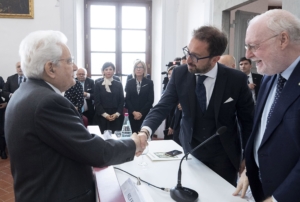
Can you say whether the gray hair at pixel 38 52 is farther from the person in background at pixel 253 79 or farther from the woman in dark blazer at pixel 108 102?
the woman in dark blazer at pixel 108 102

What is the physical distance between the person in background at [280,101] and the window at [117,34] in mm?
5842

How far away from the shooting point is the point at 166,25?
5844mm

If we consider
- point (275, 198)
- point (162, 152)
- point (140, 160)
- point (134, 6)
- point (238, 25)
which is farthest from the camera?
point (134, 6)

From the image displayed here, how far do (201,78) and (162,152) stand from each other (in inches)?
23.0

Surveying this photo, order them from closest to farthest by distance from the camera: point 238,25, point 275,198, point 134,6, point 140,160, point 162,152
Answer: point 275,198, point 140,160, point 162,152, point 238,25, point 134,6

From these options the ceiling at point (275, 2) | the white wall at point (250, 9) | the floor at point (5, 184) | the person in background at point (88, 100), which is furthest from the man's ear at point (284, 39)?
the ceiling at point (275, 2)

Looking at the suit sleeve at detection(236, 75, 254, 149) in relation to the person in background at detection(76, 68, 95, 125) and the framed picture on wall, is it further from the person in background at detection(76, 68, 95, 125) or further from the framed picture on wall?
the framed picture on wall

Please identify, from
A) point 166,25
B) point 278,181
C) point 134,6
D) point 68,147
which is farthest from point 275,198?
point 134,6

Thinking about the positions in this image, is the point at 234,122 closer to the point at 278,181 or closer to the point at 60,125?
the point at 278,181

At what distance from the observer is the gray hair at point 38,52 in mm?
1297

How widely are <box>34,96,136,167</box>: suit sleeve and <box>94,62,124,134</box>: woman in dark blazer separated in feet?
11.0

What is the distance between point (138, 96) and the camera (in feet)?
16.0

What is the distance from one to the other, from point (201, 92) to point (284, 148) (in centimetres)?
80

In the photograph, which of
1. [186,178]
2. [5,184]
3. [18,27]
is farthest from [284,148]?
[18,27]
